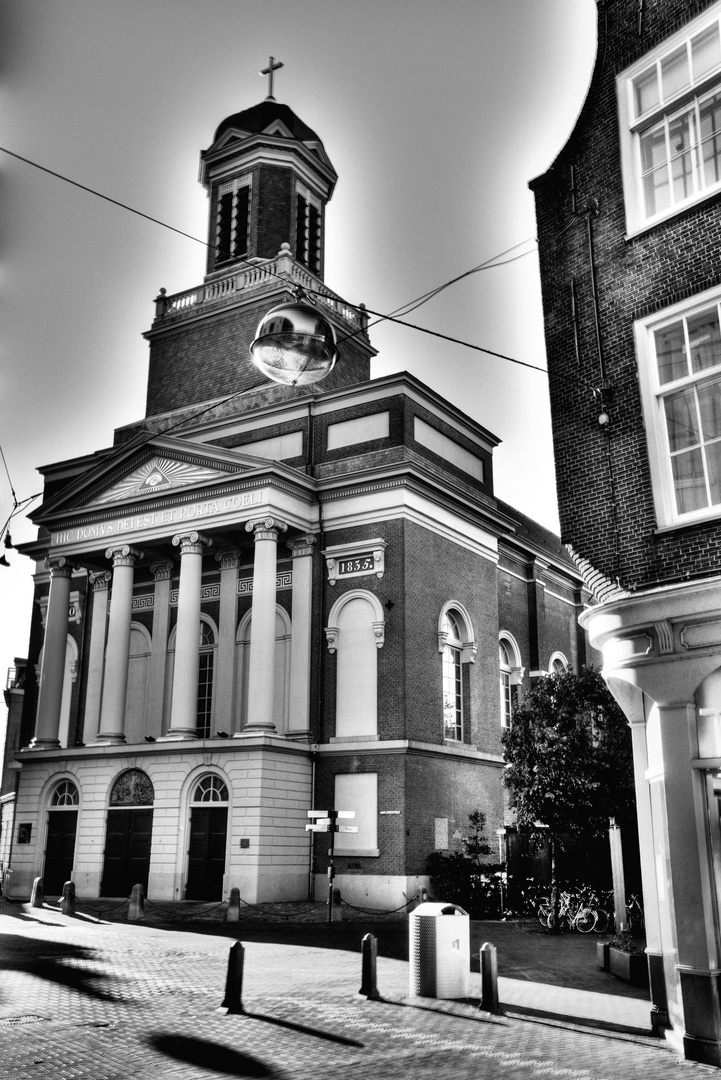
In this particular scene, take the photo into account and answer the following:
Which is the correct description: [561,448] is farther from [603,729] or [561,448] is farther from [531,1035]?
[603,729]

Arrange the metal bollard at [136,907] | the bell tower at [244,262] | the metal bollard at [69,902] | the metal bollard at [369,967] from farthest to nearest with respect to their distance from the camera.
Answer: the bell tower at [244,262], the metal bollard at [69,902], the metal bollard at [136,907], the metal bollard at [369,967]

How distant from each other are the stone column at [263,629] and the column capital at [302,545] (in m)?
1.31

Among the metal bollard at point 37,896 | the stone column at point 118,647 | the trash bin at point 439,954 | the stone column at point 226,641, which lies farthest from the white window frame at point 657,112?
the metal bollard at point 37,896

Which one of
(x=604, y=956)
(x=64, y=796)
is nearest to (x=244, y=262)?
(x=64, y=796)

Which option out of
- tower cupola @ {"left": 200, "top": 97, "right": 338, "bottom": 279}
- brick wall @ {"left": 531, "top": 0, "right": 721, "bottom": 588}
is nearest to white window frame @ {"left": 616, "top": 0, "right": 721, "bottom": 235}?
brick wall @ {"left": 531, "top": 0, "right": 721, "bottom": 588}

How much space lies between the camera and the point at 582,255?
13.7 metres

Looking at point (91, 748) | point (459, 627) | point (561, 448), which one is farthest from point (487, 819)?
point (561, 448)

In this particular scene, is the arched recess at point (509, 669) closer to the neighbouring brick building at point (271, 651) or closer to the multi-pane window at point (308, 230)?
the neighbouring brick building at point (271, 651)

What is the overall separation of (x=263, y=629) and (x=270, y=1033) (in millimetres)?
19218

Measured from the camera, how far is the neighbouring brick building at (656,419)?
10.4 metres

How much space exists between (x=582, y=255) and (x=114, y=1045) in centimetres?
1104

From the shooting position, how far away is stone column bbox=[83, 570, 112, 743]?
33.7 meters

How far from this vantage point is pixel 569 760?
2423 centimetres

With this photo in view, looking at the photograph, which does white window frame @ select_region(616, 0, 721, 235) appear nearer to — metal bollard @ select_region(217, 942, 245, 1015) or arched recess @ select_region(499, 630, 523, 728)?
metal bollard @ select_region(217, 942, 245, 1015)
